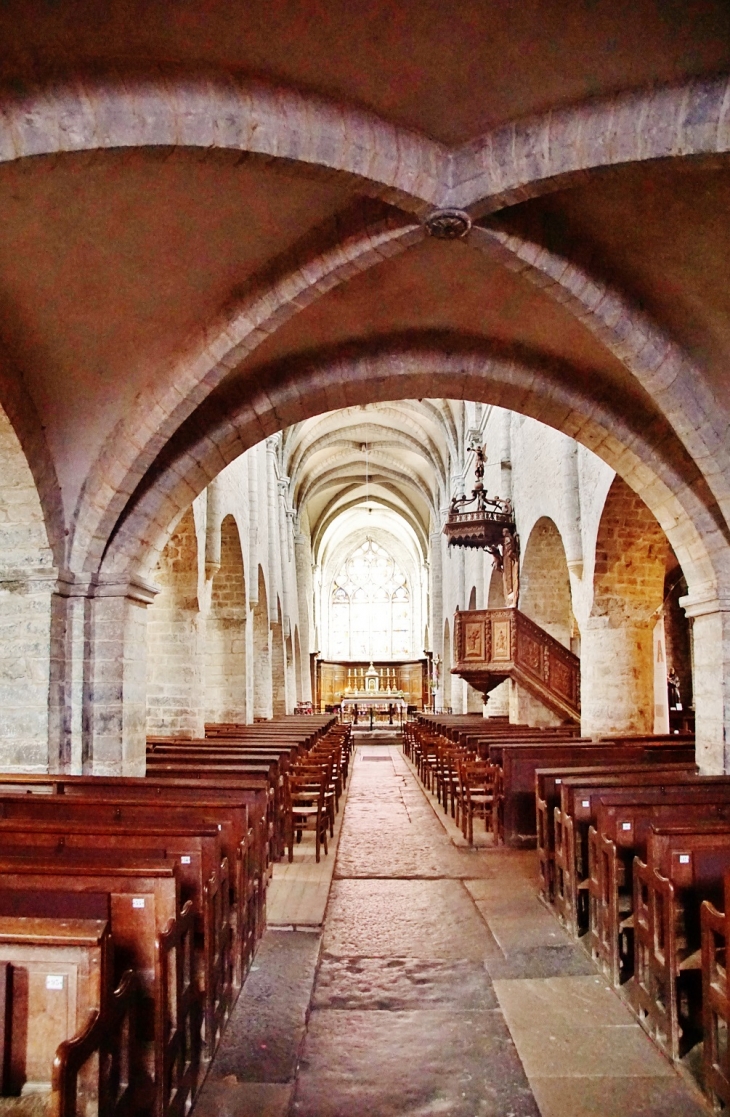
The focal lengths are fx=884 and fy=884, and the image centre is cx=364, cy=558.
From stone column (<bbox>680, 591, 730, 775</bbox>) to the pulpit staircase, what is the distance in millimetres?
5938

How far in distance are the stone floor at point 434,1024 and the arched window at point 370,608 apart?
1439 inches

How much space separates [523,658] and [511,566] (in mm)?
2691

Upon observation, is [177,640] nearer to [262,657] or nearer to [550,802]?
[550,802]

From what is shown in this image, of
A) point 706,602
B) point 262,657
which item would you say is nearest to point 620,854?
point 706,602

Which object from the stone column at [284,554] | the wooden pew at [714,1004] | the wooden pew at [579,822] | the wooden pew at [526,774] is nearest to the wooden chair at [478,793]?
the wooden pew at [526,774]

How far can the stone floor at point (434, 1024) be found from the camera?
3.55 m

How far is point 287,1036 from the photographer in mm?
4156

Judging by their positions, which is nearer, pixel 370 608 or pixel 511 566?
pixel 511 566

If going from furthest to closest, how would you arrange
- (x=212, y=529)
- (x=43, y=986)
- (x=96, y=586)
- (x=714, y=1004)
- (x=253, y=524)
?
(x=253, y=524)
(x=212, y=529)
(x=96, y=586)
(x=714, y=1004)
(x=43, y=986)

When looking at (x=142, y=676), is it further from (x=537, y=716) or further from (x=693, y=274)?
(x=537, y=716)

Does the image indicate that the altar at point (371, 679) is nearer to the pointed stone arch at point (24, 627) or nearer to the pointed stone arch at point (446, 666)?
the pointed stone arch at point (446, 666)

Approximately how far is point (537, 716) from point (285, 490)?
12002mm

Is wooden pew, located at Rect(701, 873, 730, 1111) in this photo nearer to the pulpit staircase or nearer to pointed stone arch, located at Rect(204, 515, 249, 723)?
the pulpit staircase

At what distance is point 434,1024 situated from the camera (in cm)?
430
